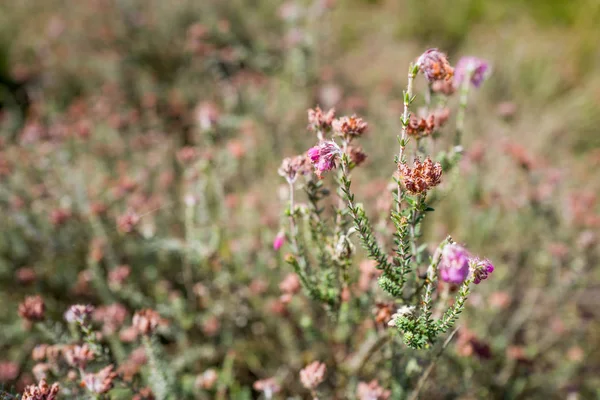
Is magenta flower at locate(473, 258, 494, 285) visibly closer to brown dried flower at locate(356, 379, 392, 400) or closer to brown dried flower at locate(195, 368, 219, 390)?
brown dried flower at locate(356, 379, 392, 400)

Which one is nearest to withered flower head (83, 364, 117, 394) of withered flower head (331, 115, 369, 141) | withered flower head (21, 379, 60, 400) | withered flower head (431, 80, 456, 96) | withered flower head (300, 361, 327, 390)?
withered flower head (21, 379, 60, 400)

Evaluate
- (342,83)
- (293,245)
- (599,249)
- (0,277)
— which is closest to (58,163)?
(0,277)

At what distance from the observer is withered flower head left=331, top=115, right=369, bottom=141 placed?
4.52 feet

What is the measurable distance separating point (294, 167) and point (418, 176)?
0.47 meters

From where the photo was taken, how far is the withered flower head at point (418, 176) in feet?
3.86

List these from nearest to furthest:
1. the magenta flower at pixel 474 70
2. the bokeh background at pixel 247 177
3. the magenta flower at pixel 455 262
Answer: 1. the magenta flower at pixel 455 262
2. the magenta flower at pixel 474 70
3. the bokeh background at pixel 247 177

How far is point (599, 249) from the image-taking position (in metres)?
2.95

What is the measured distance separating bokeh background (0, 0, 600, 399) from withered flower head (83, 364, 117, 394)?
42 centimetres

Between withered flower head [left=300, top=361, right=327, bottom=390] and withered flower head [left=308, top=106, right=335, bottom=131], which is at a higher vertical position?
withered flower head [left=308, top=106, right=335, bottom=131]

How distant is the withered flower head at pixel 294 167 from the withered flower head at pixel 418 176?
397 mm

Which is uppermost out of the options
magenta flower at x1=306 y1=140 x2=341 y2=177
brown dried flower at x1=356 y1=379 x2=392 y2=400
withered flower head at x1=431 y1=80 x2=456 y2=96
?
withered flower head at x1=431 y1=80 x2=456 y2=96

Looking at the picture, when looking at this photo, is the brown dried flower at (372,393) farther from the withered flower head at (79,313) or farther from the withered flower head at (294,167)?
the withered flower head at (79,313)

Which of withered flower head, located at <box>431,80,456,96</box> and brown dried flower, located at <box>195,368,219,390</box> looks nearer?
withered flower head, located at <box>431,80,456,96</box>

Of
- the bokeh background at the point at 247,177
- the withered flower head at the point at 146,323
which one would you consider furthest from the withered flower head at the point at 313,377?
the withered flower head at the point at 146,323
